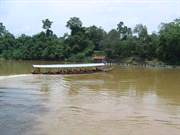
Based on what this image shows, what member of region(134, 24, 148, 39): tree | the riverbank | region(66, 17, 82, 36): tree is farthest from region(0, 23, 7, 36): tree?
region(134, 24, 148, 39): tree

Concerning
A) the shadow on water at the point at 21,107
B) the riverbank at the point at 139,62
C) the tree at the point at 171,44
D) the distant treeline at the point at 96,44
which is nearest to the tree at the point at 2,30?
the distant treeline at the point at 96,44

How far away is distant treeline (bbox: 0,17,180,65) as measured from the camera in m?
60.3

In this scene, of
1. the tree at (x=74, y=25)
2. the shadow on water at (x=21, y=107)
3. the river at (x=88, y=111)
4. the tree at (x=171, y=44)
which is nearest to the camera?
the river at (x=88, y=111)

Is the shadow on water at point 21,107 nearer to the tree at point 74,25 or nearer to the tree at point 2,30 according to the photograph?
the tree at point 74,25

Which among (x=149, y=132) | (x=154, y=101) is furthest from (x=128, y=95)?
(x=149, y=132)

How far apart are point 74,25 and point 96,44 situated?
28.9 feet

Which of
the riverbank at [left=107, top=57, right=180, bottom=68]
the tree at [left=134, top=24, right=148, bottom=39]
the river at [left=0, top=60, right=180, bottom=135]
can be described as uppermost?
the tree at [left=134, top=24, right=148, bottom=39]

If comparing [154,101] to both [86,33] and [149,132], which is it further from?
[86,33]

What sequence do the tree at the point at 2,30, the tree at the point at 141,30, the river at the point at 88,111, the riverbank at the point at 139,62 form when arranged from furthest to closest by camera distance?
the tree at the point at 2,30
the tree at the point at 141,30
the riverbank at the point at 139,62
the river at the point at 88,111

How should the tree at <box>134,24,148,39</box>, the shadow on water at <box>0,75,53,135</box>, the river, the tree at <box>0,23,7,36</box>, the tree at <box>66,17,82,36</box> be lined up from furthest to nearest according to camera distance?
the tree at <box>0,23,7,36</box> < the tree at <box>66,17,82,36</box> < the tree at <box>134,24,148,39</box> < the shadow on water at <box>0,75,53,135</box> < the river

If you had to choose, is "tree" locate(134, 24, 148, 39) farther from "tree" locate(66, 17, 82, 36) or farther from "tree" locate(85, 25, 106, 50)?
"tree" locate(66, 17, 82, 36)

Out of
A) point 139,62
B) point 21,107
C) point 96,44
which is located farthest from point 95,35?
point 21,107

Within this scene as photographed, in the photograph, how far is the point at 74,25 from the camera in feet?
270

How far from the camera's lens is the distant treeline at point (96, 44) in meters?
60.3
